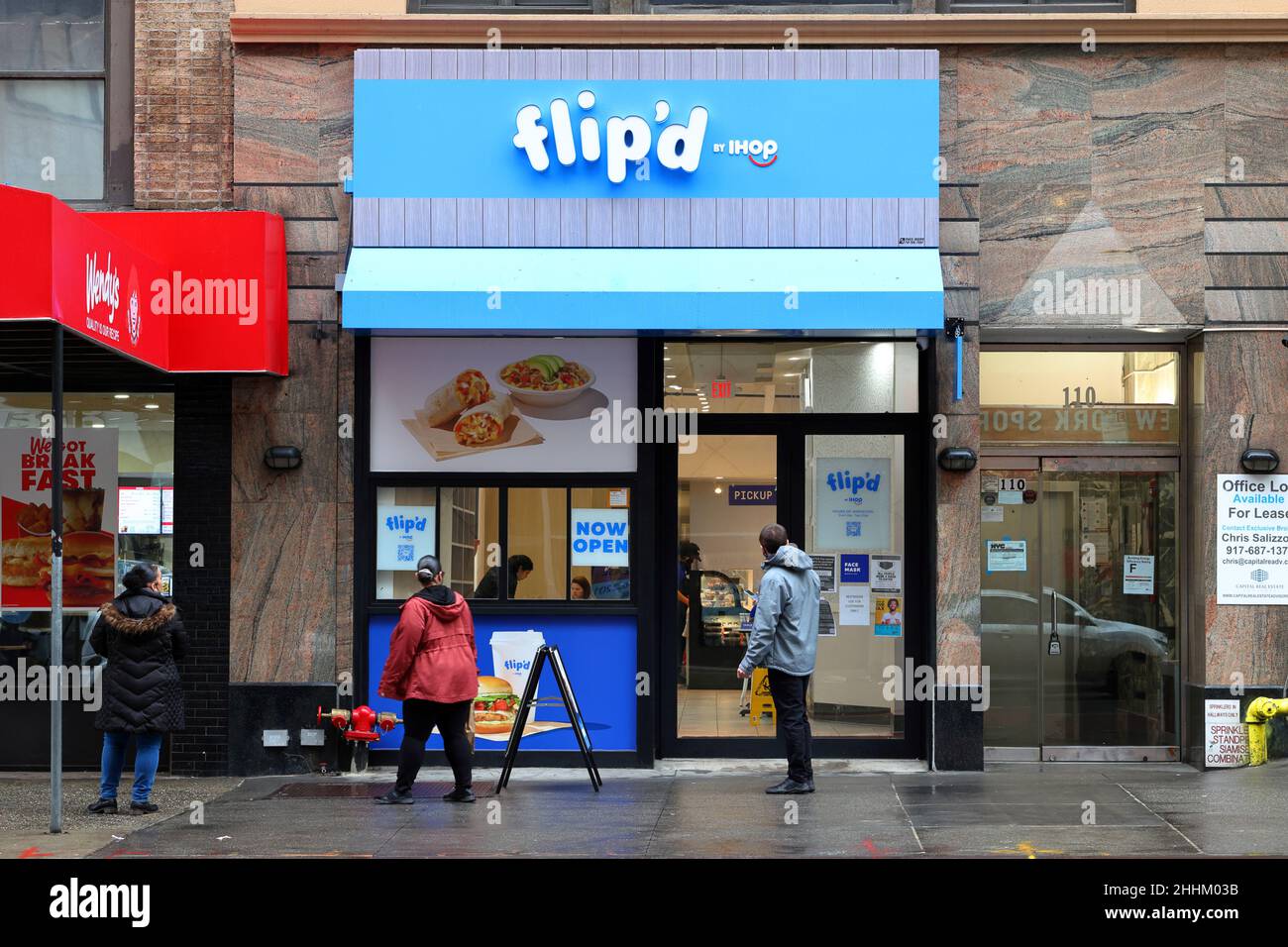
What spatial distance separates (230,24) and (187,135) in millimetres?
973

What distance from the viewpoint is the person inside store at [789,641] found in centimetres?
1067

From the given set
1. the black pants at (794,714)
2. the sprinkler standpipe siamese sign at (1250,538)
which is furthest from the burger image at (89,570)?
the sprinkler standpipe siamese sign at (1250,538)

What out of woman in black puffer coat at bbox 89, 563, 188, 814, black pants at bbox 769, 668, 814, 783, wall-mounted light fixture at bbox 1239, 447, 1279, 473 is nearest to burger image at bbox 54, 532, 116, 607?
woman in black puffer coat at bbox 89, 563, 188, 814

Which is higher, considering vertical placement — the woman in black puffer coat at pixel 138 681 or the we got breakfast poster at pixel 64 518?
the we got breakfast poster at pixel 64 518

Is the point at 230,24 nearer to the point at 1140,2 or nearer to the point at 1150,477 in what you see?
the point at 1140,2

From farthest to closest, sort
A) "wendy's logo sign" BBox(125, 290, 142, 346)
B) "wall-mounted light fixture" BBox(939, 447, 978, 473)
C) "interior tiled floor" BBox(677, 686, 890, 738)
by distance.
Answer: "interior tiled floor" BBox(677, 686, 890, 738) < "wall-mounted light fixture" BBox(939, 447, 978, 473) < "wendy's logo sign" BBox(125, 290, 142, 346)

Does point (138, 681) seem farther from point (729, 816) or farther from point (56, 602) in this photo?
point (729, 816)

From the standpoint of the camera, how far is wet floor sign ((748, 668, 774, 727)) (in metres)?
12.5

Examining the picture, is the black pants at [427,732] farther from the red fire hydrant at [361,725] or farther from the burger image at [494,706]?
the burger image at [494,706]

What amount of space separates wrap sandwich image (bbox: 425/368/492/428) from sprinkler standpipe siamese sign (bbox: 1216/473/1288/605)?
6092 millimetres

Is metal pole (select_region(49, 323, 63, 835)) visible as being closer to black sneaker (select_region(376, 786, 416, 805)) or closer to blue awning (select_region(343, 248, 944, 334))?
black sneaker (select_region(376, 786, 416, 805))

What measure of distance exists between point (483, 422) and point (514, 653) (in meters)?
1.94

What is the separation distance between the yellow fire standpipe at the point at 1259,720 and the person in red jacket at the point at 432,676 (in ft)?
20.3

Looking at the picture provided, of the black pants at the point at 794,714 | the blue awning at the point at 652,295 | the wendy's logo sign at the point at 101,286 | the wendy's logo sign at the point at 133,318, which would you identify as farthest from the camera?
A: the blue awning at the point at 652,295
